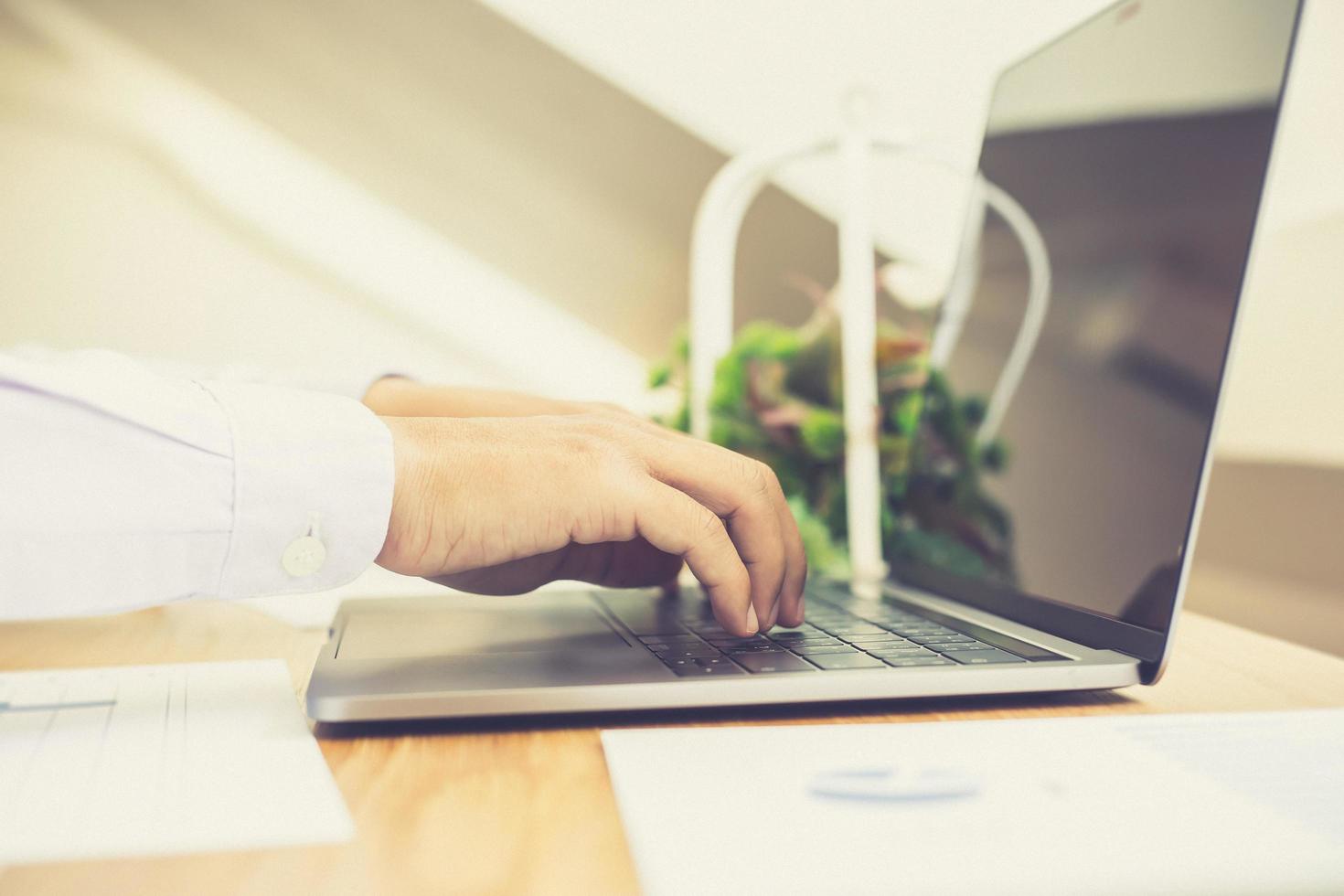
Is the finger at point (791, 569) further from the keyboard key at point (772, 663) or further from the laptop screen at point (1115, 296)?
the laptop screen at point (1115, 296)

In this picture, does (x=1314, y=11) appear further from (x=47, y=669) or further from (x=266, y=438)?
(x=47, y=669)

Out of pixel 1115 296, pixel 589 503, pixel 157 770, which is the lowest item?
pixel 157 770

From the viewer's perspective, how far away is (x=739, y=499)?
504 millimetres

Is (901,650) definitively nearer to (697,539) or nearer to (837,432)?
(697,539)

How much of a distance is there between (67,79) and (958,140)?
3.93ft

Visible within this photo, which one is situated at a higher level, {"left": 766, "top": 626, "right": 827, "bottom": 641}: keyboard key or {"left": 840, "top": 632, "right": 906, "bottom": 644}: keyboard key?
{"left": 840, "top": 632, "right": 906, "bottom": 644}: keyboard key

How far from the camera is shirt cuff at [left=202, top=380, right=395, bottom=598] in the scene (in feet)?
1.43

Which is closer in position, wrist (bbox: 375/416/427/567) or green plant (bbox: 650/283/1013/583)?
wrist (bbox: 375/416/427/567)

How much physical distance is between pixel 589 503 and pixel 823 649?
0.13 metres

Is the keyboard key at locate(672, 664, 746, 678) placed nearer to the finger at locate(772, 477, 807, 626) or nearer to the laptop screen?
the finger at locate(772, 477, 807, 626)

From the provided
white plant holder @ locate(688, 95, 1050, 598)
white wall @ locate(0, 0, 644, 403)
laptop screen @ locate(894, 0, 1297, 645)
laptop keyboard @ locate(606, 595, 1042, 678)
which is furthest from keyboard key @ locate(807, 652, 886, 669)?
white wall @ locate(0, 0, 644, 403)

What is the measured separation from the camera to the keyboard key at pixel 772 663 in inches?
17.4

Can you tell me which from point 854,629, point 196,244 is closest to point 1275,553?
point 854,629

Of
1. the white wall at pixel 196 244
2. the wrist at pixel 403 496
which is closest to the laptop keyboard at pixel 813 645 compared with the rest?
the wrist at pixel 403 496
